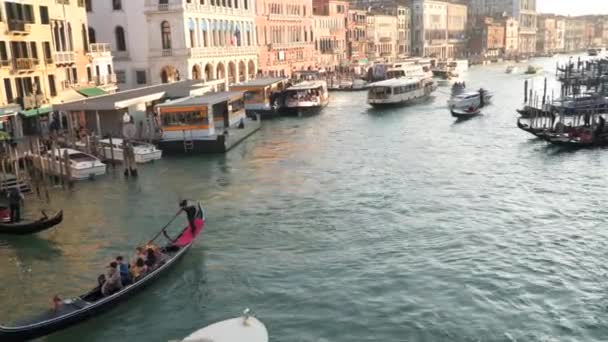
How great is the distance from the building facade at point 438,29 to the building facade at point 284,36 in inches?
1603

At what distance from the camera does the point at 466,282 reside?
484 inches

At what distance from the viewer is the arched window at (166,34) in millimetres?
43469

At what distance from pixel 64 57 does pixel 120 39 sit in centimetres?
1326

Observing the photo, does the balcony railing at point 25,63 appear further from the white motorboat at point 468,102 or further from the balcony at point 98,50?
the white motorboat at point 468,102

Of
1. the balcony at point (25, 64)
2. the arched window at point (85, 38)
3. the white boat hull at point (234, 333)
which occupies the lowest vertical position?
the white boat hull at point (234, 333)

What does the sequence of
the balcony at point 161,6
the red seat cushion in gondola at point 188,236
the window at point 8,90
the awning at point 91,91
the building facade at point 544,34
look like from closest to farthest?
1. the red seat cushion in gondola at point 188,236
2. the window at point 8,90
3. the awning at point 91,91
4. the balcony at point 161,6
5. the building facade at point 544,34

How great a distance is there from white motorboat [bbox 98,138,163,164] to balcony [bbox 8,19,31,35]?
21.8 ft

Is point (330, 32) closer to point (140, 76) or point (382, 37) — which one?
point (382, 37)

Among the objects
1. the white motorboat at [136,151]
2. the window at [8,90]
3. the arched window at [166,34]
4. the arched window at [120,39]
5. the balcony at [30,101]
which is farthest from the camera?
the arched window at [120,39]

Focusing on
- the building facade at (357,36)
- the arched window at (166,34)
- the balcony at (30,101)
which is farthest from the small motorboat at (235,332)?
the building facade at (357,36)

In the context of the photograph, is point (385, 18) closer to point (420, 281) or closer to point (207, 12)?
point (207, 12)

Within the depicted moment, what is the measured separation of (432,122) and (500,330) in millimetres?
27121

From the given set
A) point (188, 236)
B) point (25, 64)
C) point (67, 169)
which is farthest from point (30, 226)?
point (25, 64)

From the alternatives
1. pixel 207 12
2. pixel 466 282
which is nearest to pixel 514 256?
pixel 466 282
